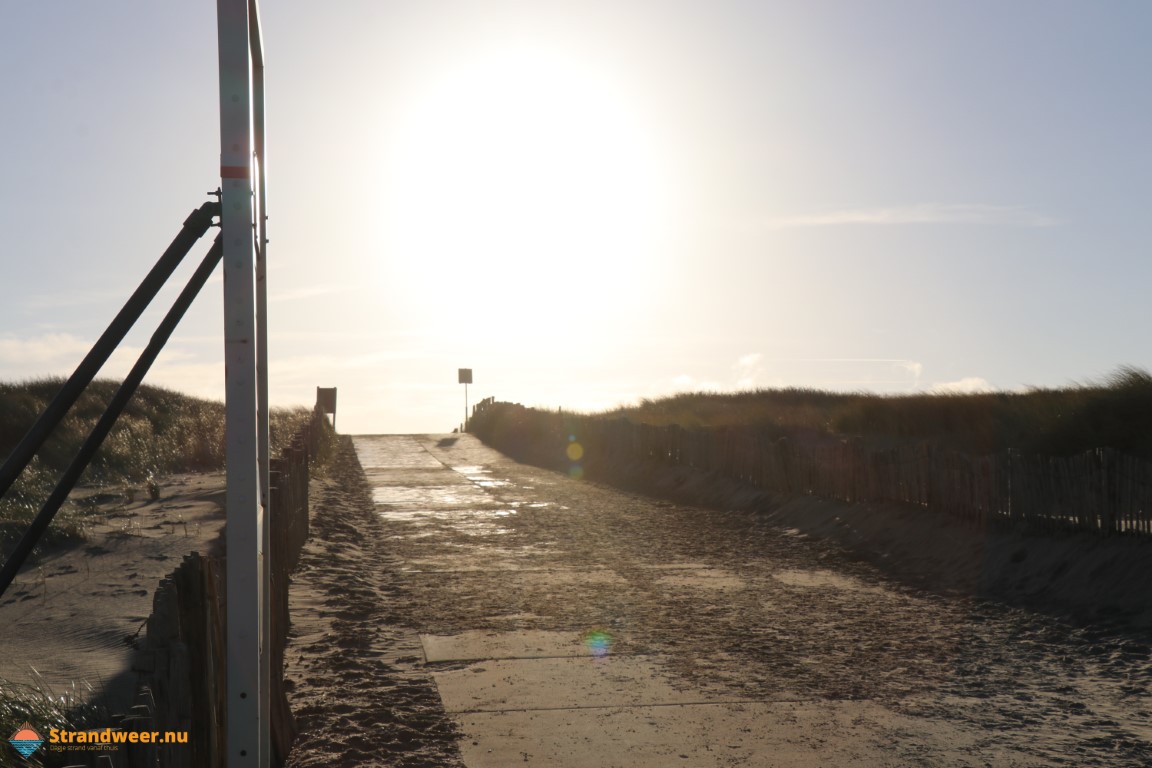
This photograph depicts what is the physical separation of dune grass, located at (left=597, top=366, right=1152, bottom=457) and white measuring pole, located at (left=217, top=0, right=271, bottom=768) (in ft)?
41.6

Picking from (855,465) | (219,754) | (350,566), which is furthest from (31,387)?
(219,754)

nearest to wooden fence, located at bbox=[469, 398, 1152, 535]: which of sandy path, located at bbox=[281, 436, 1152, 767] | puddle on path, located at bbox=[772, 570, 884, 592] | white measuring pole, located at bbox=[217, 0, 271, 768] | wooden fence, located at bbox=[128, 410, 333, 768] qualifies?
sandy path, located at bbox=[281, 436, 1152, 767]

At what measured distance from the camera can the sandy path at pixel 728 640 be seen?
19.3 ft

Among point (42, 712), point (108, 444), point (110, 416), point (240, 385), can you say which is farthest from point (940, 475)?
point (108, 444)

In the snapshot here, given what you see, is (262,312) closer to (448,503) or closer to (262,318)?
(262,318)

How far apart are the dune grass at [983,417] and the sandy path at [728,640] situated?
457 cm

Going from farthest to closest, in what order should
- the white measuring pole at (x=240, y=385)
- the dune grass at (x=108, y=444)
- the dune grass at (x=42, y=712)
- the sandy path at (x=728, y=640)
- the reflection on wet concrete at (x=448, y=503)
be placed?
the dune grass at (x=108, y=444), the reflection on wet concrete at (x=448, y=503), the sandy path at (x=728, y=640), the dune grass at (x=42, y=712), the white measuring pole at (x=240, y=385)

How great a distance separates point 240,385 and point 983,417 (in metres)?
24.0

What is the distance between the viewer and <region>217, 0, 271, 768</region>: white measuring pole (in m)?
3.09

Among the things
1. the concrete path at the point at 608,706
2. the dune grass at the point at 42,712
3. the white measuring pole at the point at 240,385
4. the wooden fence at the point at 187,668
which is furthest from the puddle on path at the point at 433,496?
the white measuring pole at the point at 240,385

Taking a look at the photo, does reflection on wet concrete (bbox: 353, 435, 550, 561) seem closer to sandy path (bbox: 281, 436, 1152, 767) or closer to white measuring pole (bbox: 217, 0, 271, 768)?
sandy path (bbox: 281, 436, 1152, 767)

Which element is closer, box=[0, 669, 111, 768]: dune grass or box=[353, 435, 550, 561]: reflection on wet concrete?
box=[0, 669, 111, 768]: dune grass

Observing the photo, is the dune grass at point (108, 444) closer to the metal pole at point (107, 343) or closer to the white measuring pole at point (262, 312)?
the white measuring pole at point (262, 312)

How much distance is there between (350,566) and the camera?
11.8 m
